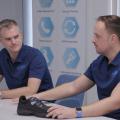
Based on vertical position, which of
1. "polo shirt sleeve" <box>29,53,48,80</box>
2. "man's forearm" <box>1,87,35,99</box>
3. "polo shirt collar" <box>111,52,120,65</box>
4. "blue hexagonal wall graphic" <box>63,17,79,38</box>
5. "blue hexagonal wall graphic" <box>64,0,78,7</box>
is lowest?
"man's forearm" <box>1,87,35,99</box>

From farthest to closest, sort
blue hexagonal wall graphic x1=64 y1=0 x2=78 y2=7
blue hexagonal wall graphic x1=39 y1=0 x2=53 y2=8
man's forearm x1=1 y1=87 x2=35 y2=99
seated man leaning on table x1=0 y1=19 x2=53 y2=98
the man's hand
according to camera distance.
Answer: blue hexagonal wall graphic x1=39 y1=0 x2=53 y2=8, blue hexagonal wall graphic x1=64 y1=0 x2=78 y2=7, seated man leaning on table x1=0 y1=19 x2=53 y2=98, man's forearm x1=1 y1=87 x2=35 y2=99, the man's hand

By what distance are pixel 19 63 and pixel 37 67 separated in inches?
7.1

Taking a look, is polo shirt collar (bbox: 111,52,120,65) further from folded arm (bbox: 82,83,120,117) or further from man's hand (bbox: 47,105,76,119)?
man's hand (bbox: 47,105,76,119)

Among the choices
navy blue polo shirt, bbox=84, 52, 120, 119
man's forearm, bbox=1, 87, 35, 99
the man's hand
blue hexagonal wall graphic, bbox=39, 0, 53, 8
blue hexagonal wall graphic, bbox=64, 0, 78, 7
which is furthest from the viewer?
blue hexagonal wall graphic, bbox=39, 0, 53, 8

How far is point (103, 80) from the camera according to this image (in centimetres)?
235

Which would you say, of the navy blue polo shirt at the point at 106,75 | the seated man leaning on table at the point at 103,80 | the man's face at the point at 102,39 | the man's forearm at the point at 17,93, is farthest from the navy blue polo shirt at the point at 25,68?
the man's face at the point at 102,39

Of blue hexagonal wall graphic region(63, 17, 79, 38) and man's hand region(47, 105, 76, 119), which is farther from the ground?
blue hexagonal wall graphic region(63, 17, 79, 38)

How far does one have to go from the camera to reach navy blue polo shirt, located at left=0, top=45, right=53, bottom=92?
9.24 feet

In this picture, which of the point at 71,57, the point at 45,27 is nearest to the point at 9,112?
the point at 71,57

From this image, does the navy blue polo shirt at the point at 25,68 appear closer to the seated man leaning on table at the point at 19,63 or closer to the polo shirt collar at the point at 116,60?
the seated man leaning on table at the point at 19,63

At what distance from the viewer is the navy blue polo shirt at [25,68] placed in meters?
2.82

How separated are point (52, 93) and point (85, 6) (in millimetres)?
1767

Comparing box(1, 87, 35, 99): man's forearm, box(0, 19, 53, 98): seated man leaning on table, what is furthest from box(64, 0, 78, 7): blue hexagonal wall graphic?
box(1, 87, 35, 99): man's forearm

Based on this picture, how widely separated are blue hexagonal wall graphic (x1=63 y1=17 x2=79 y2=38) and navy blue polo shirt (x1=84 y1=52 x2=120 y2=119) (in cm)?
175
